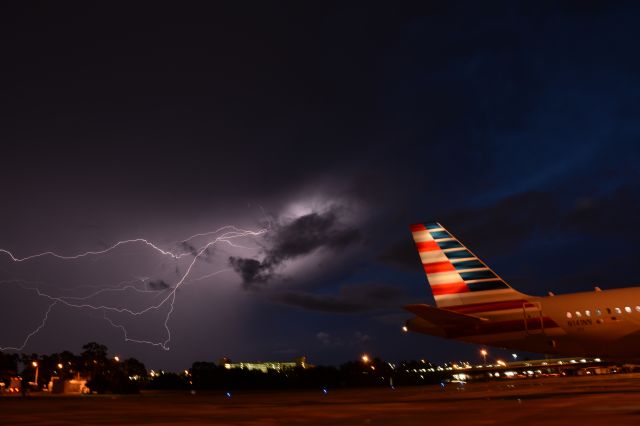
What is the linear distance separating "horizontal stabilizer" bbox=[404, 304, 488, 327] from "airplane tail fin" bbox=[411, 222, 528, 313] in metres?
1.50

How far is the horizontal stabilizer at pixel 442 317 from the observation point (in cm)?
2586

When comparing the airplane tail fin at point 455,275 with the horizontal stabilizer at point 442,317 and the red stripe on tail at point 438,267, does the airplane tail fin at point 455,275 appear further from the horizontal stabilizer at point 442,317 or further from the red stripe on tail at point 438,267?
the horizontal stabilizer at point 442,317

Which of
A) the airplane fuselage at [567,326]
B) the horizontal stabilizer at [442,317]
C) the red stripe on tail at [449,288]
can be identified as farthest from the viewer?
the red stripe on tail at [449,288]

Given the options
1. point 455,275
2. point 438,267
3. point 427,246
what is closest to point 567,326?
point 455,275

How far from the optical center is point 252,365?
643 ft

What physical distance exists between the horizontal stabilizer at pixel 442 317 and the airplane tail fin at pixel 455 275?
4.91 feet

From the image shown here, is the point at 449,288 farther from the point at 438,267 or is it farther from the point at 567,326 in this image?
the point at 567,326

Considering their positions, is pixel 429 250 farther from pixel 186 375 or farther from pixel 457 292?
pixel 186 375

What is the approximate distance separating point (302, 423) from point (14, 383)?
12645cm

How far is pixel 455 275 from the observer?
3072cm

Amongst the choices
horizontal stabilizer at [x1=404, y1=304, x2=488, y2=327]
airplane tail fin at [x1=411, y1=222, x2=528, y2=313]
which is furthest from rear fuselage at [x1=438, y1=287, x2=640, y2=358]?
airplane tail fin at [x1=411, y1=222, x2=528, y2=313]

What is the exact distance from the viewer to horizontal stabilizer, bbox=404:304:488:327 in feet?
84.8

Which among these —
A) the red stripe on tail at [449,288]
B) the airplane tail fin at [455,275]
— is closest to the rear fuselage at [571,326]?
the airplane tail fin at [455,275]

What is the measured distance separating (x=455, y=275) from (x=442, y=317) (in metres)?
4.54
